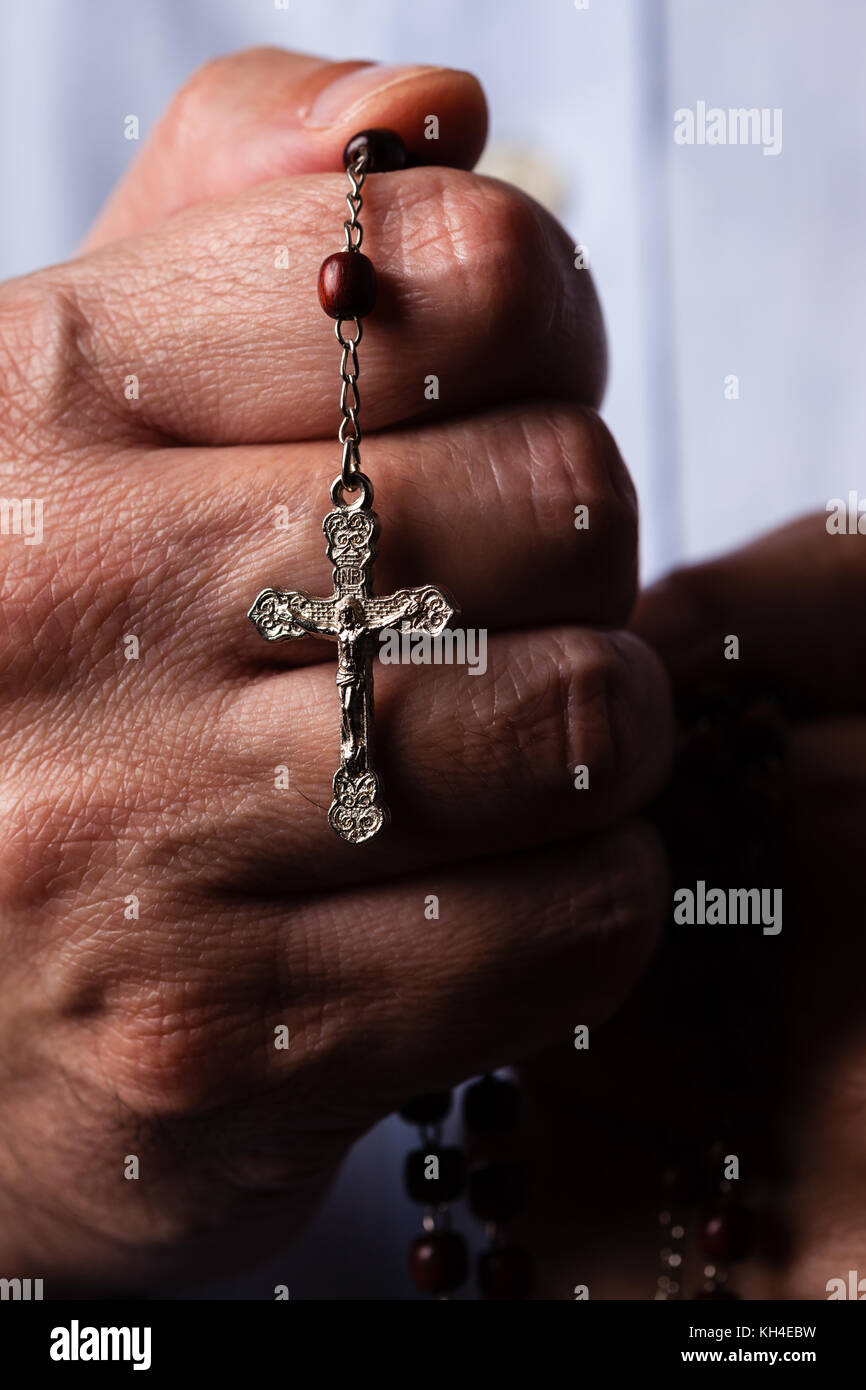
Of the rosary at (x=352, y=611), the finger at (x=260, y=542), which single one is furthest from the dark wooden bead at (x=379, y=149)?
the finger at (x=260, y=542)

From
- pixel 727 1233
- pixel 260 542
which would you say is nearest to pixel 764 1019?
pixel 727 1233

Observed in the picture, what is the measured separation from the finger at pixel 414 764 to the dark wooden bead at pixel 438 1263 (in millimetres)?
496

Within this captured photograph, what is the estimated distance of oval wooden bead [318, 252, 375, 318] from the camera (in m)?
0.77

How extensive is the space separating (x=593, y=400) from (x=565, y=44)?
1203 millimetres

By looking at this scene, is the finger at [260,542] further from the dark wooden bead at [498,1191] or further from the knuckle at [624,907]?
the dark wooden bead at [498,1191]

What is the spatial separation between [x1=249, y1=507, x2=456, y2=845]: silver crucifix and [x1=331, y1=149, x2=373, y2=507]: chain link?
1.0 inches

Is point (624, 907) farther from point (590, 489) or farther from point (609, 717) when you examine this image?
point (590, 489)

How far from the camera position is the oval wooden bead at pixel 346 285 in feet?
2.52

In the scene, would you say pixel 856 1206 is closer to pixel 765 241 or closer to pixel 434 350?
pixel 434 350

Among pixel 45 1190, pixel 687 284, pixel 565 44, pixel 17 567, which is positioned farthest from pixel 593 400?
pixel 565 44

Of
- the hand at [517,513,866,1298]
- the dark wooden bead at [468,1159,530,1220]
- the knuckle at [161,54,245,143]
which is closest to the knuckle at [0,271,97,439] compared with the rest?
the knuckle at [161,54,245,143]

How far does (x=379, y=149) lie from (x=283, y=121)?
0.52 ft

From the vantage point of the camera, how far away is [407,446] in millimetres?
824

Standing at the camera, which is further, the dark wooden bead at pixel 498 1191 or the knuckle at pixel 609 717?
the dark wooden bead at pixel 498 1191
